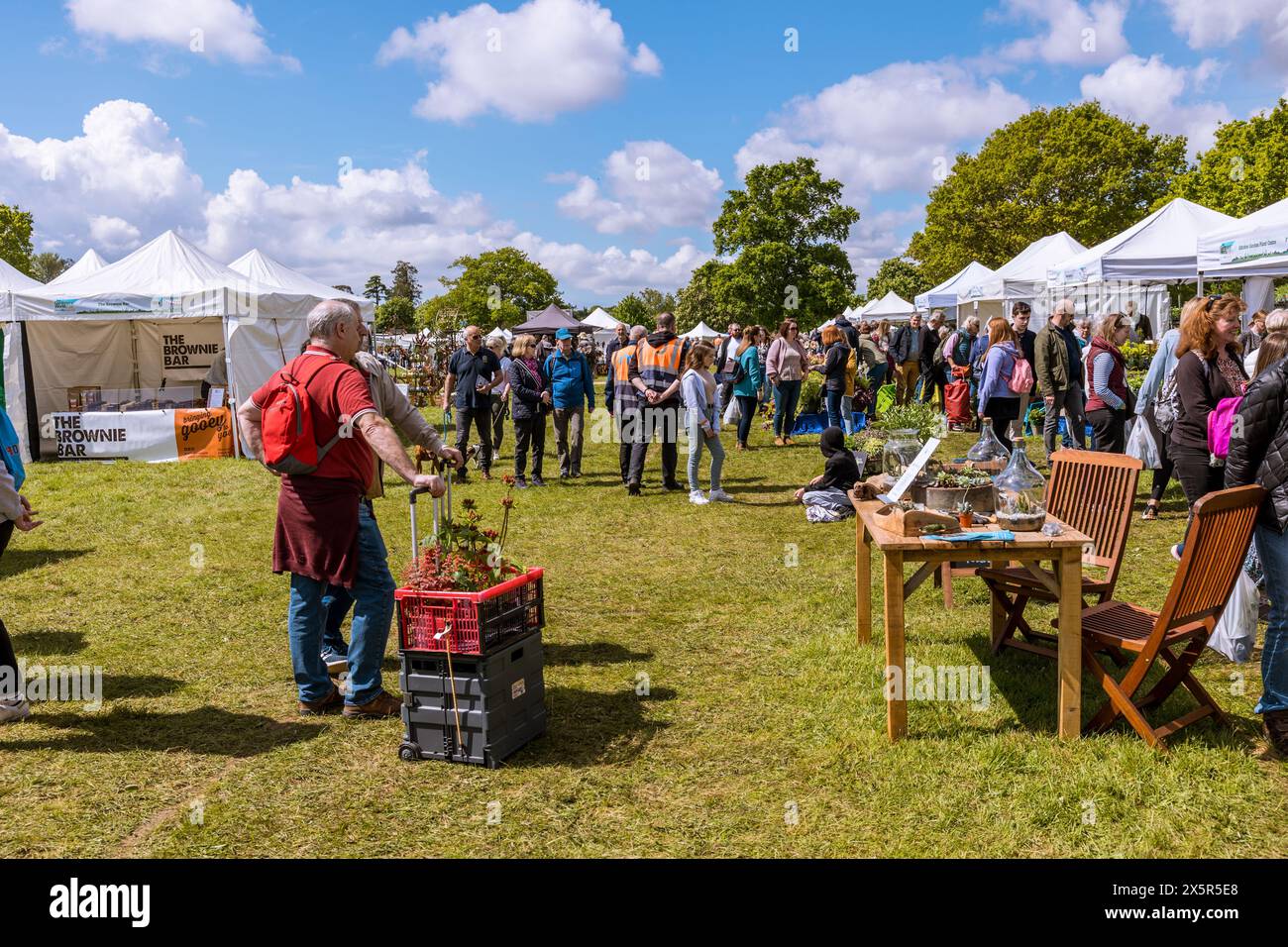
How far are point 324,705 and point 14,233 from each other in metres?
51.4

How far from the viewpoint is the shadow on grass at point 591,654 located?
5.51 metres

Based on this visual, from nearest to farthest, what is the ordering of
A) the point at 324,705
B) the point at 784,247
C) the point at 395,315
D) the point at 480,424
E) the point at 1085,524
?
the point at 324,705 < the point at 1085,524 < the point at 480,424 < the point at 784,247 < the point at 395,315

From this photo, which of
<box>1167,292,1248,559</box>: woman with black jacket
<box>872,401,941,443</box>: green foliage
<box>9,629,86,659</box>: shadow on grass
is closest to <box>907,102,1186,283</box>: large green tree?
<box>1167,292,1248,559</box>: woman with black jacket

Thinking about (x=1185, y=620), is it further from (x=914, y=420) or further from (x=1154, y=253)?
(x=1154, y=253)

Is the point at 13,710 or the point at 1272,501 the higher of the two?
the point at 1272,501

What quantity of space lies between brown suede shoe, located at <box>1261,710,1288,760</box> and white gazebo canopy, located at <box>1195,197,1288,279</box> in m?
8.29

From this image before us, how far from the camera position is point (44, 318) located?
48.0ft

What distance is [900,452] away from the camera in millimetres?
4957

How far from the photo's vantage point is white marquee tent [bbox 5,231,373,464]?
14641 millimetres

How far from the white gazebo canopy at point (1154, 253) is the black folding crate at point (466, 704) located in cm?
1344

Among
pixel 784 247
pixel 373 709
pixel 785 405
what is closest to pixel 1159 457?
pixel 785 405

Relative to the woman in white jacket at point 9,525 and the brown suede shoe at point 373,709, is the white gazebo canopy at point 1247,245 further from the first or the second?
the woman in white jacket at point 9,525

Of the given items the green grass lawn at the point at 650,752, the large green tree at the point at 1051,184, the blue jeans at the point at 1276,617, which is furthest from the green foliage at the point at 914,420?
the large green tree at the point at 1051,184

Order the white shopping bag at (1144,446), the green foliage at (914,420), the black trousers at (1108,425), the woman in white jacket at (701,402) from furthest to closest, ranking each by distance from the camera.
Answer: the woman in white jacket at (701,402) → the black trousers at (1108,425) → the white shopping bag at (1144,446) → the green foliage at (914,420)
